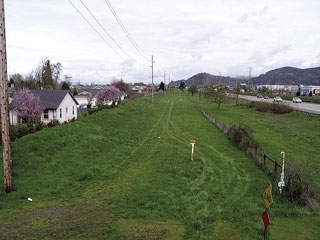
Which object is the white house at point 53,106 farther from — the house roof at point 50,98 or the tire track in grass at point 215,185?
the tire track in grass at point 215,185

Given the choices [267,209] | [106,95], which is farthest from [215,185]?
[106,95]

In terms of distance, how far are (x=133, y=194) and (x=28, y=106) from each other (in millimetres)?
25258

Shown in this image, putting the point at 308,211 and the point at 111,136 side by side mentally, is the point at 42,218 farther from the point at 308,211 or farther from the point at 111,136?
the point at 111,136

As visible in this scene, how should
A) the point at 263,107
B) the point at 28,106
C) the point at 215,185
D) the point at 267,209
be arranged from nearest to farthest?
the point at 267,209
the point at 215,185
the point at 28,106
the point at 263,107

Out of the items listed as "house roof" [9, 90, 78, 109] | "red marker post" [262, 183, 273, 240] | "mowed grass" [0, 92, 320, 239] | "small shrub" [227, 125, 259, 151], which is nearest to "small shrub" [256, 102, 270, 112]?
"small shrub" [227, 125, 259, 151]

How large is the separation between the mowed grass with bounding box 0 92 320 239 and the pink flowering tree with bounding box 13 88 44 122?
52.1ft

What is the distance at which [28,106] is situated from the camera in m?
29.6

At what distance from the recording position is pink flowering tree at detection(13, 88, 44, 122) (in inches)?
1165

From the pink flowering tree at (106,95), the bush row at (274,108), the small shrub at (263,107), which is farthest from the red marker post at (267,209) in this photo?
the pink flowering tree at (106,95)

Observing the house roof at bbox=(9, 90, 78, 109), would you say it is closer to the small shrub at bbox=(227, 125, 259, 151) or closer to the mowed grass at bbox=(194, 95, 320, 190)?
the mowed grass at bbox=(194, 95, 320, 190)

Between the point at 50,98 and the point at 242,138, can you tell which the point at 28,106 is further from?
the point at 242,138

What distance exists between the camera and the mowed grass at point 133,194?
22.1 feet

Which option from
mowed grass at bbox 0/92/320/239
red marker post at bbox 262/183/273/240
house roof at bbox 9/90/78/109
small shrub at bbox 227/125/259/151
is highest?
house roof at bbox 9/90/78/109

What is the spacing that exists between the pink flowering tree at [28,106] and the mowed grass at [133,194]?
15867mm
